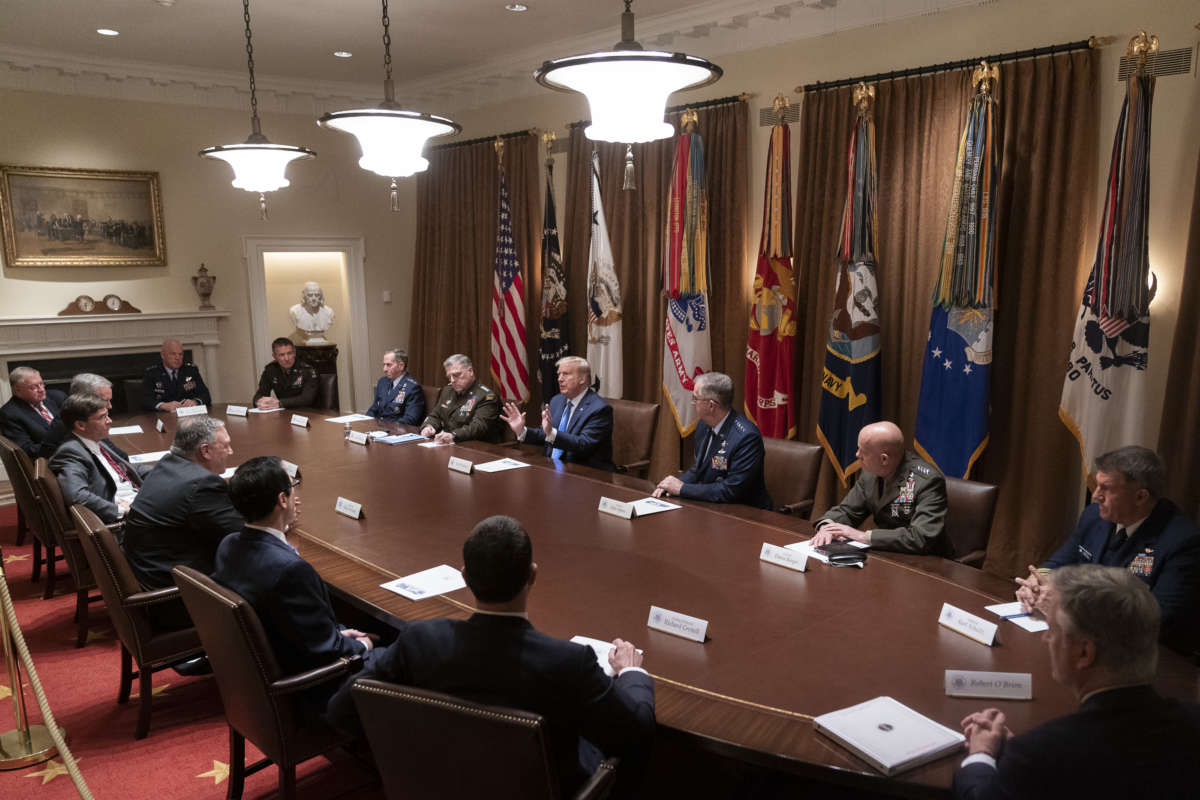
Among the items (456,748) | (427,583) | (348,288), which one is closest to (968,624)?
(456,748)

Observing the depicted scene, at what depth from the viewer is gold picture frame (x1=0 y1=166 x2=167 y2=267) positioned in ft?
20.9

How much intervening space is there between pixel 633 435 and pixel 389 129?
85.6 inches

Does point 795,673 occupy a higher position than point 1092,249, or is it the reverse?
point 1092,249

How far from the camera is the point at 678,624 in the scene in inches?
79.4

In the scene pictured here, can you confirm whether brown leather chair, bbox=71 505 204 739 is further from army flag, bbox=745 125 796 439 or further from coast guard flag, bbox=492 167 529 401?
coast guard flag, bbox=492 167 529 401

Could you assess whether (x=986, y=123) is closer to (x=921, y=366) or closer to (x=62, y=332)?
(x=921, y=366)

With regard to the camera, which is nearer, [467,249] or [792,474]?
[792,474]

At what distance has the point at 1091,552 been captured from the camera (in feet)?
8.47

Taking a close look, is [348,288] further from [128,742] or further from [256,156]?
[128,742]

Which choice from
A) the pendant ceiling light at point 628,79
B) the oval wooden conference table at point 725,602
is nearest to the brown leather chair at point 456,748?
the oval wooden conference table at point 725,602

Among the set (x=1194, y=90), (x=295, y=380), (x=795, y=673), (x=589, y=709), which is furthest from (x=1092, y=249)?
(x=295, y=380)

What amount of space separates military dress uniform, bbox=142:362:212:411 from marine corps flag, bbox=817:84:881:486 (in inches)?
181

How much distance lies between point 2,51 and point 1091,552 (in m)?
7.66

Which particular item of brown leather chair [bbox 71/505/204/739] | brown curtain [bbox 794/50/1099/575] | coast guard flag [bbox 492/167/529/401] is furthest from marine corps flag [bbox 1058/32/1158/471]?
coast guard flag [bbox 492/167/529/401]
